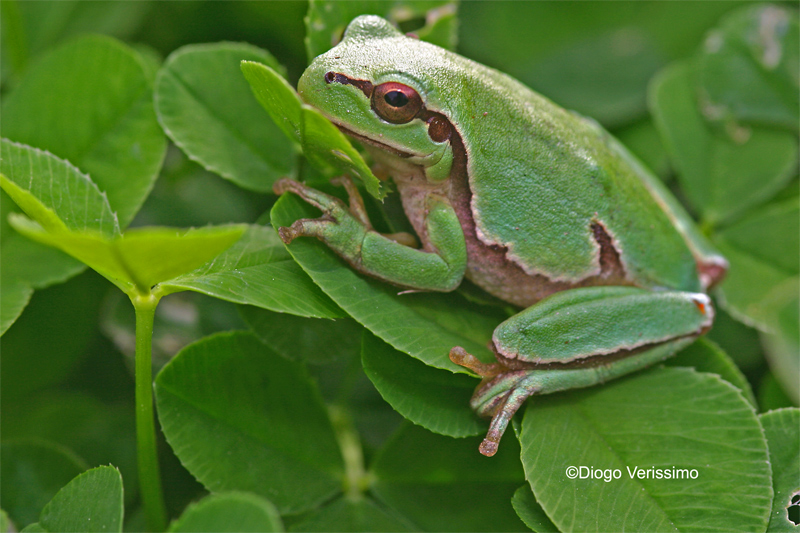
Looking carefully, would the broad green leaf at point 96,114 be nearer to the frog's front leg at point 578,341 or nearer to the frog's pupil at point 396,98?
the frog's pupil at point 396,98

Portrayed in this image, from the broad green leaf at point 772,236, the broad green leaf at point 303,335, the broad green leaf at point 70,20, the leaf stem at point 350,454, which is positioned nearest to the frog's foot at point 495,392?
the broad green leaf at point 303,335

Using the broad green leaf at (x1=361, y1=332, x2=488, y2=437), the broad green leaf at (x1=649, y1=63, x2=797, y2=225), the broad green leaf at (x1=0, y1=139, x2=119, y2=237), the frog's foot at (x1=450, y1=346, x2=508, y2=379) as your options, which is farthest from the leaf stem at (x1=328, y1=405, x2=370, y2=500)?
the broad green leaf at (x1=649, y1=63, x2=797, y2=225)

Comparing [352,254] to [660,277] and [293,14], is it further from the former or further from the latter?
[293,14]

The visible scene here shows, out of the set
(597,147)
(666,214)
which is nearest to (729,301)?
(666,214)

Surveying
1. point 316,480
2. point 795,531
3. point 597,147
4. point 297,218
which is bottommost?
point 316,480

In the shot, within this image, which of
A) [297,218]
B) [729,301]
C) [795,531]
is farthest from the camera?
[729,301]

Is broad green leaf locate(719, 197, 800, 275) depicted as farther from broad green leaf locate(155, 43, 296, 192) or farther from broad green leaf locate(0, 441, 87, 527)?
broad green leaf locate(0, 441, 87, 527)
